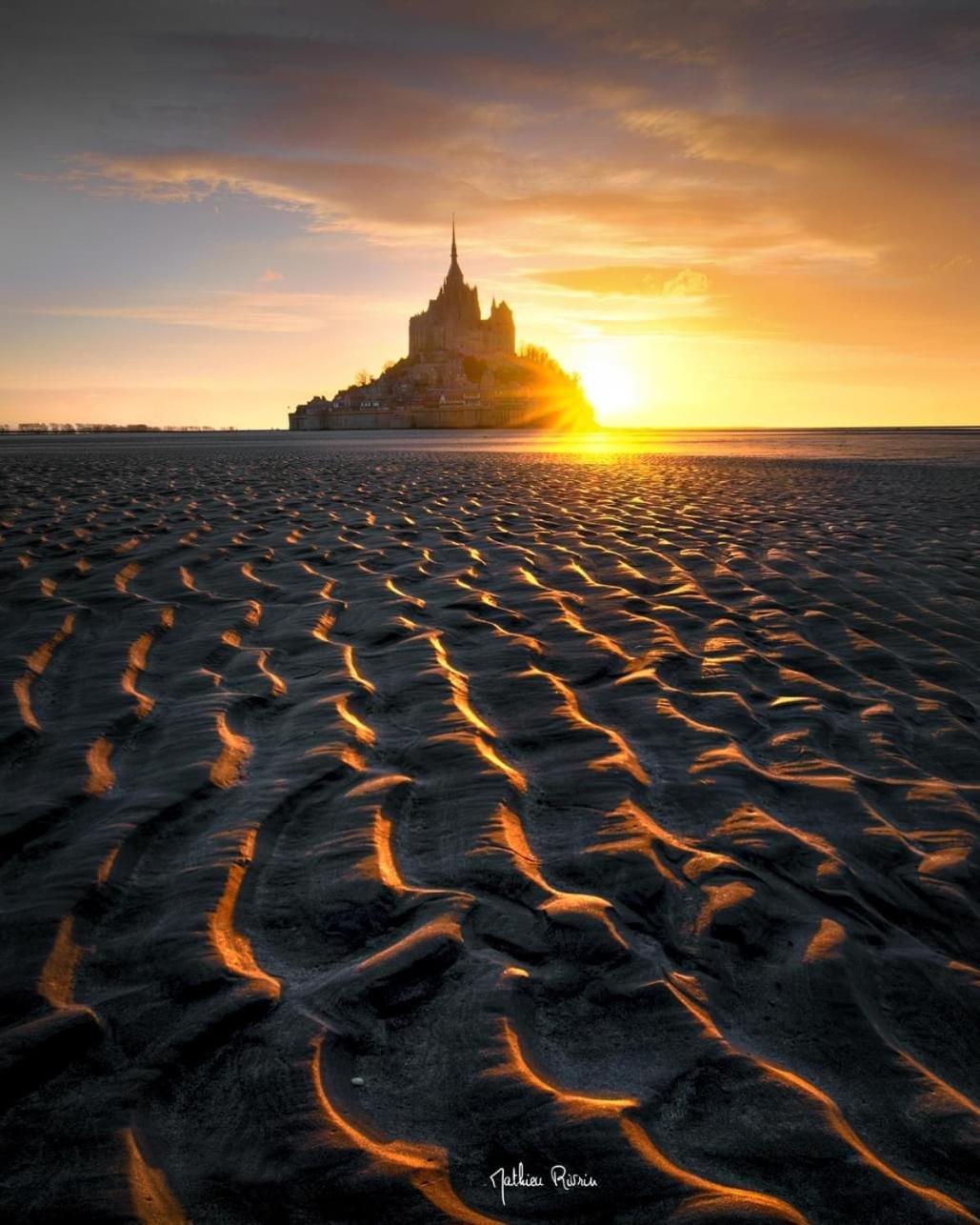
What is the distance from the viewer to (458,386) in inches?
6068

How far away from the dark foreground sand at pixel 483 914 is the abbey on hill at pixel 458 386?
452 ft

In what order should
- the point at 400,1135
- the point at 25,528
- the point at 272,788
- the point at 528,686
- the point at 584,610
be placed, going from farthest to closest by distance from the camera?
the point at 25,528 < the point at 584,610 < the point at 528,686 < the point at 272,788 < the point at 400,1135

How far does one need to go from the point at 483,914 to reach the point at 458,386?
520ft

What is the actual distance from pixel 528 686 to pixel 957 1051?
240cm

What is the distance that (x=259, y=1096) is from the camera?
1.57 metres

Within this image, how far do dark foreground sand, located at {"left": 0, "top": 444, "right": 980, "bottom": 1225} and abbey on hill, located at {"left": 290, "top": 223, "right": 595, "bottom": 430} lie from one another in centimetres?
13790

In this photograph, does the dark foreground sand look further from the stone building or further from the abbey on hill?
the stone building

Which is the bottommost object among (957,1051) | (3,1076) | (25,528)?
(957,1051)

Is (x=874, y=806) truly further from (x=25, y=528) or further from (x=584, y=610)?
(x=25, y=528)

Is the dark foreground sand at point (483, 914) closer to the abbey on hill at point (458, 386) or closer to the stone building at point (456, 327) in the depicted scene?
the abbey on hill at point (458, 386)

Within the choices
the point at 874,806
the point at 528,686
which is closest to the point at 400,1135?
the point at 874,806
